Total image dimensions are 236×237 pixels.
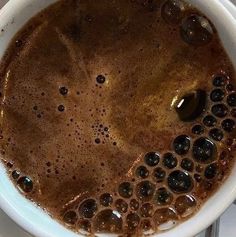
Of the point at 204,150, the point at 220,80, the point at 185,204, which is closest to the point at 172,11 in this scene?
the point at 220,80

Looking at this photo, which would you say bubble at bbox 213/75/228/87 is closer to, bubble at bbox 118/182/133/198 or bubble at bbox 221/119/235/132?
bubble at bbox 221/119/235/132

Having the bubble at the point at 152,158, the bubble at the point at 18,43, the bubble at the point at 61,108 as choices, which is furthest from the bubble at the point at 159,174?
the bubble at the point at 18,43

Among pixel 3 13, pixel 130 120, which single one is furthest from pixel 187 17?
pixel 3 13

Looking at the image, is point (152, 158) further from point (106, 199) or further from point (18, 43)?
point (18, 43)

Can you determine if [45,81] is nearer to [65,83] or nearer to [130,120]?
[65,83]

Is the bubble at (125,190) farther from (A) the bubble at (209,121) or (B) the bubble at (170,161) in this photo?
(A) the bubble at (209,121)
